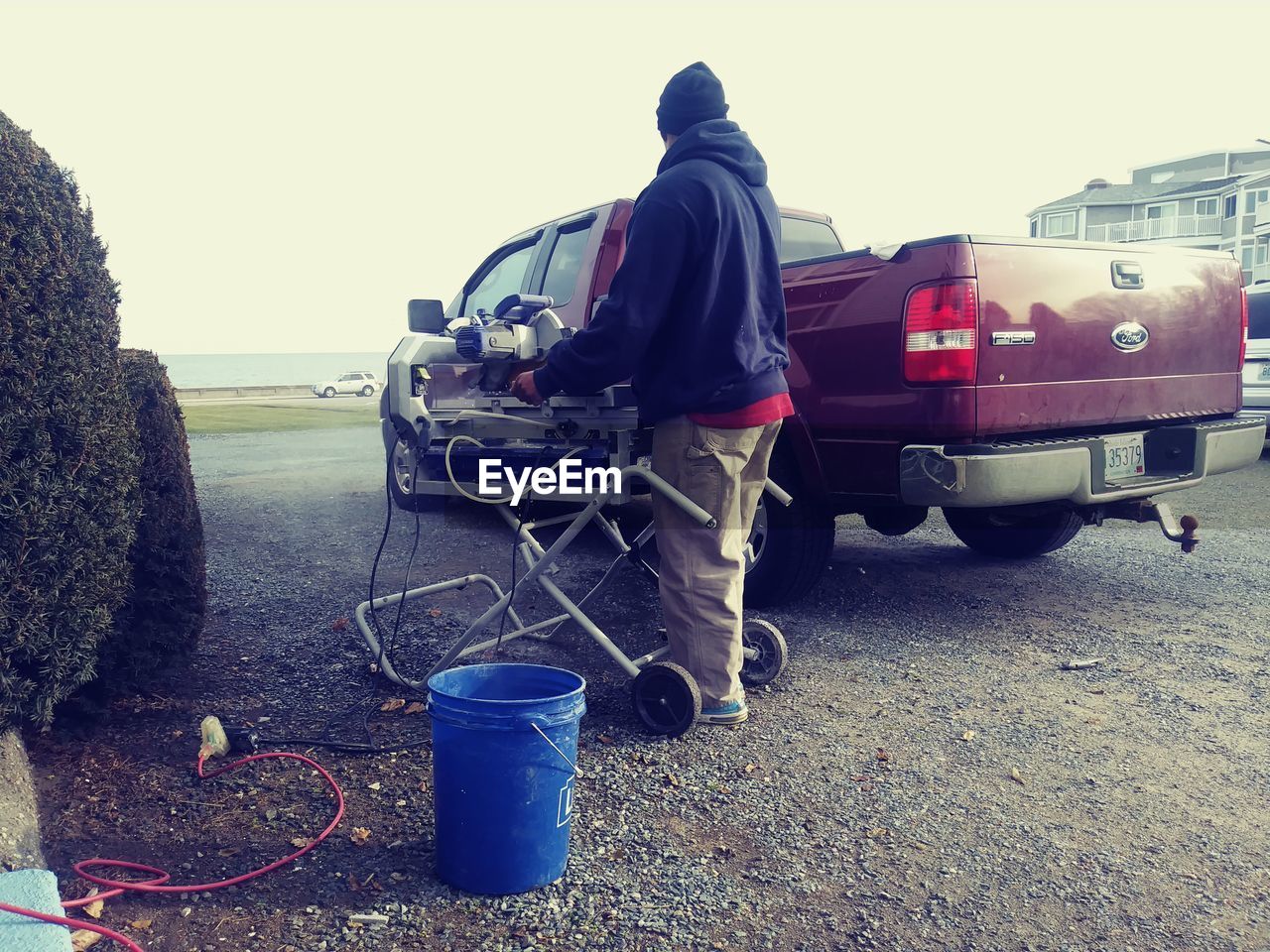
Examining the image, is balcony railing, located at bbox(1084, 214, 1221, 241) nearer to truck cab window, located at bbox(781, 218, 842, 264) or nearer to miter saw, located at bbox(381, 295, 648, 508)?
truck cab window, located at bbox(781, 218, 842, 264)

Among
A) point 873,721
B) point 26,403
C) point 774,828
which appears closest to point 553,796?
point 774,828

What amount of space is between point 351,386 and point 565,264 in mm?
62157

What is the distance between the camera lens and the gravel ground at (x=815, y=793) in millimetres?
2365

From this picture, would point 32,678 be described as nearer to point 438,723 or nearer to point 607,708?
point 438,723

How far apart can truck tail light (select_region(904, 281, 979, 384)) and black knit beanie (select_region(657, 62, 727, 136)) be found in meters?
1.16

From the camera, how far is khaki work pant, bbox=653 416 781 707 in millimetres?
3439

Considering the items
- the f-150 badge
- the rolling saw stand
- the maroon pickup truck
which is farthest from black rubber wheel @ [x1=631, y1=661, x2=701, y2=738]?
the f-150 badge

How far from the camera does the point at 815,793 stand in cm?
306

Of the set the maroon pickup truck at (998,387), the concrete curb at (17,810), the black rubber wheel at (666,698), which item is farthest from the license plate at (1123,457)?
the concrete curb at (17,810)

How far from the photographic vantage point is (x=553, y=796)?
249 centimetres

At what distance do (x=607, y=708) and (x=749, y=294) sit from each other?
1.64m

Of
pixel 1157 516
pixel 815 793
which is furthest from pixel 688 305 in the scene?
pixel 1157 516

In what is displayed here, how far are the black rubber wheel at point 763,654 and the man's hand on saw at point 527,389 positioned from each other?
126 centimetres

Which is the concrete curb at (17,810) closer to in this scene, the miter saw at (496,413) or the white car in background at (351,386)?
the miter saw at (496,413)
